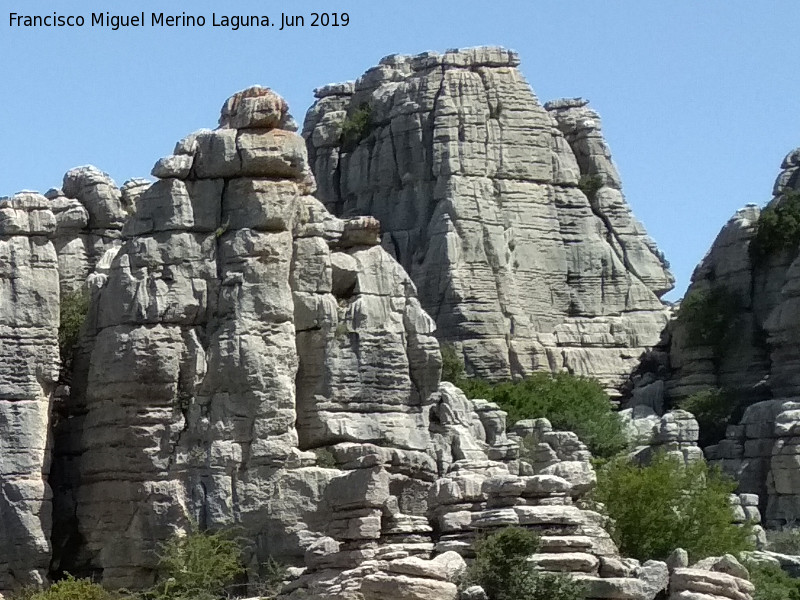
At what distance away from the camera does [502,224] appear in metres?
97.6

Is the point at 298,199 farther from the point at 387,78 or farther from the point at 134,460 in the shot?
the point at 387,78

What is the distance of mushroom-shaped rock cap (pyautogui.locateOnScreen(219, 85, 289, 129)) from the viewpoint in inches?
A: 2370

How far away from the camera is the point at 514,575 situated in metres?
50.8

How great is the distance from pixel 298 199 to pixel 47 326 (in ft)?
18.3

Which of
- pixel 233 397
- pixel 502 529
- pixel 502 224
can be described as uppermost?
pixel 502 224

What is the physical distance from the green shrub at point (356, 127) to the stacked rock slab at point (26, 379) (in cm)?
3927

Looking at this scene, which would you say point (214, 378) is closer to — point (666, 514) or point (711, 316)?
point (666, 514)

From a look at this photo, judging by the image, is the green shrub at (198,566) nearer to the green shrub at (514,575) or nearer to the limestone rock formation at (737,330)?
the green shrub at (514,575)

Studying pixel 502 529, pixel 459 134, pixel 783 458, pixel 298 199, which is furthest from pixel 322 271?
pixel 459 134

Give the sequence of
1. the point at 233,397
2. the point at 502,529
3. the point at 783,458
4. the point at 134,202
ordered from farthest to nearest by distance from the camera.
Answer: the point at 783,458, the point at 134,202, the point at 233,397, the point at 502,529

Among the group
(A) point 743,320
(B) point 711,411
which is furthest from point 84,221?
(A) point 743,320

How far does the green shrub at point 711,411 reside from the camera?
3346 inches

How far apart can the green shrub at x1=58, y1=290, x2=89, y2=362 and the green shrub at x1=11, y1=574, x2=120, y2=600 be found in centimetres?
580

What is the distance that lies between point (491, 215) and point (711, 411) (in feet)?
44.5
